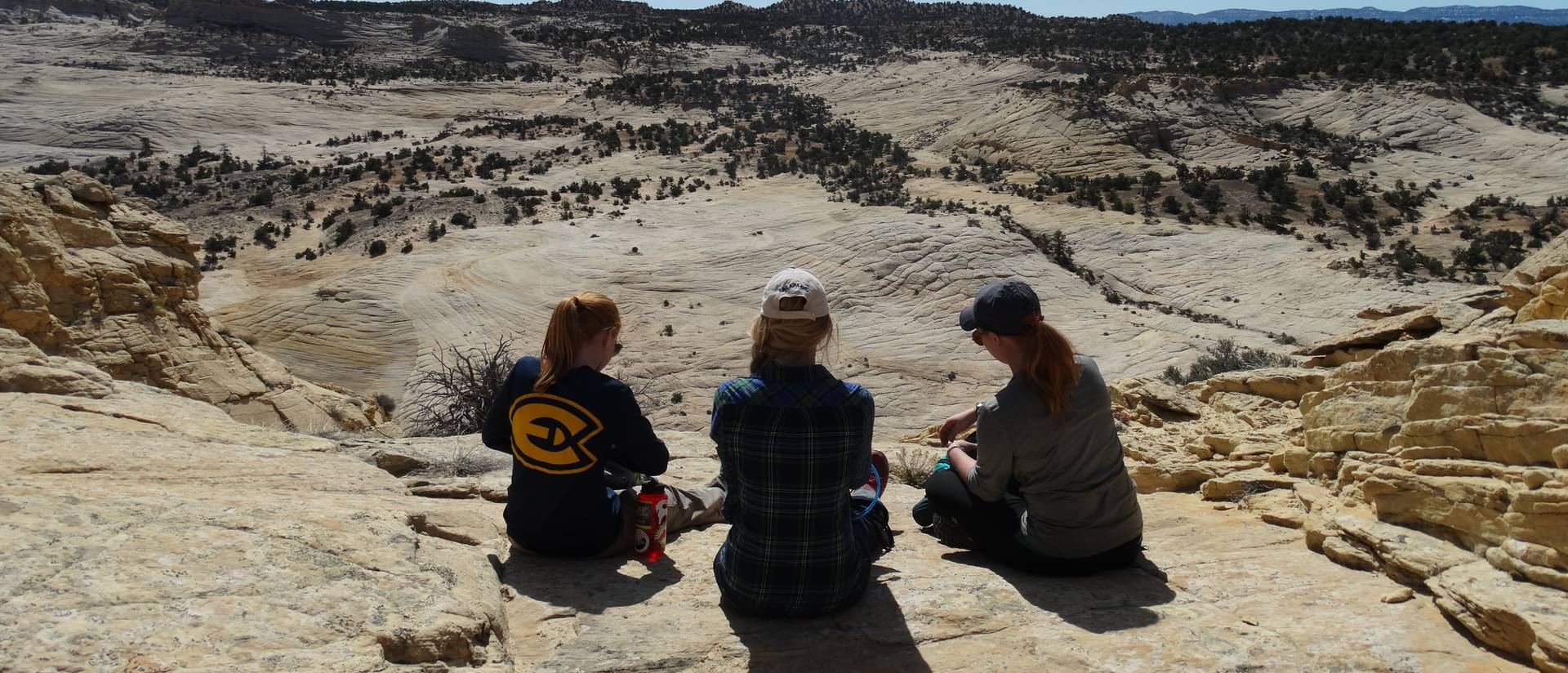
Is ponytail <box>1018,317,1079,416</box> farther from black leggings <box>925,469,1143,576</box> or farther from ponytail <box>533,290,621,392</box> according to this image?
ponytail <box>533,290,621,392</box>

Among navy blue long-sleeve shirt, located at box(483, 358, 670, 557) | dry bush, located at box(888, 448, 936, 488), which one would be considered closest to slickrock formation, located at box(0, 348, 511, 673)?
A: navy blue long-sleeve shirt, located at box(483, 358, 670, 557)

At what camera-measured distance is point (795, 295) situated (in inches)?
121

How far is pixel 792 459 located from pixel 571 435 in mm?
966

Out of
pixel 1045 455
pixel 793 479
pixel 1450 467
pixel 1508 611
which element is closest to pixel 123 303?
pixel 793 479

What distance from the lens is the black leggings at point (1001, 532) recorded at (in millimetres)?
3684

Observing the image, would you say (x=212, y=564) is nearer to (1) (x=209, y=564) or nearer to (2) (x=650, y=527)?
(1) (x=209, y=564)

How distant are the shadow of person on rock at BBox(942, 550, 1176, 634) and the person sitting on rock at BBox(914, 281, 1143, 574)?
0.05m

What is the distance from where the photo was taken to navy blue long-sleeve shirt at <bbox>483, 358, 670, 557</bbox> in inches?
138

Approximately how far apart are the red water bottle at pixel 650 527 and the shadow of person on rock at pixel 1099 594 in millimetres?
1277

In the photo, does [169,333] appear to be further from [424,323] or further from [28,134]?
[28,134]

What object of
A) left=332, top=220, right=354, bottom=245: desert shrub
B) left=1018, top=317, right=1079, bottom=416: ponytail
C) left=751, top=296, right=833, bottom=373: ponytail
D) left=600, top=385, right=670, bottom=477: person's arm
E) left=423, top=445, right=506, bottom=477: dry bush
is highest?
left=751, top=296, right=833, bottom=373: ponytail

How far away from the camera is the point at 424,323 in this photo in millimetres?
17719

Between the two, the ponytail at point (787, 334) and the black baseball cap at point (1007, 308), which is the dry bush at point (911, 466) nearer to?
the black baseball cap at point (1007, 308)

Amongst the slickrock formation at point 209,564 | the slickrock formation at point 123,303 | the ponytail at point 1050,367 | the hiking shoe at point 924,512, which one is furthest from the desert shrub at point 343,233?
the ponytail at point 1050,367
